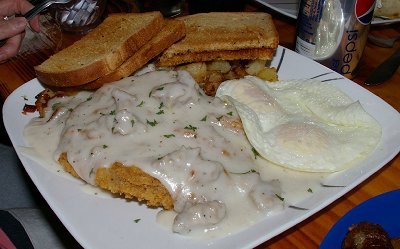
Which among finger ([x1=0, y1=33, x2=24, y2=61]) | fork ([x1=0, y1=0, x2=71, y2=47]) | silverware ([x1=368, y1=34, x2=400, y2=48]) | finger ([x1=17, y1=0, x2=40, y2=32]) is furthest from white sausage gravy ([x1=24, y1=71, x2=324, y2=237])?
silverware ([x1=368, y1=34, x2=400, y2=48])

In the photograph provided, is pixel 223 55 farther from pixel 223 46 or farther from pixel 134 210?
pixel 134 210

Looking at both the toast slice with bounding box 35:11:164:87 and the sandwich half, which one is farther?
the sandwich half

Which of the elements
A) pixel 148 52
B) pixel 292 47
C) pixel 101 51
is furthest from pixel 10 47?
pixel 292 47

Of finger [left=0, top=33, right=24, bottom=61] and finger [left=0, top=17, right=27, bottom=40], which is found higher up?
finger [left=0, top=17, right=27, bottom=40]

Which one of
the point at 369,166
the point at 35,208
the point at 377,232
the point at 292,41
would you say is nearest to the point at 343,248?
the point at 377,232

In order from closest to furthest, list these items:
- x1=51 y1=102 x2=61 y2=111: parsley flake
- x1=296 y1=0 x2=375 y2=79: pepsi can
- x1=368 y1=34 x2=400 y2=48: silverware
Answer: x1=51 y1=102 x2=61 y2=111: parsley flake < x1=296 y1=0 x2=375 y2=79: pepsi can < x1=368 y1=34 x2=400 y2=48: silverware

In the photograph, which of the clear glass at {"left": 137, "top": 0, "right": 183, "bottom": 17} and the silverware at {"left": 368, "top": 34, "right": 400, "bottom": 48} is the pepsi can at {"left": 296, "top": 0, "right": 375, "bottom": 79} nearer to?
the silverware at {"left": 368, "top": 34, "right": 400, "bottom": 48}
